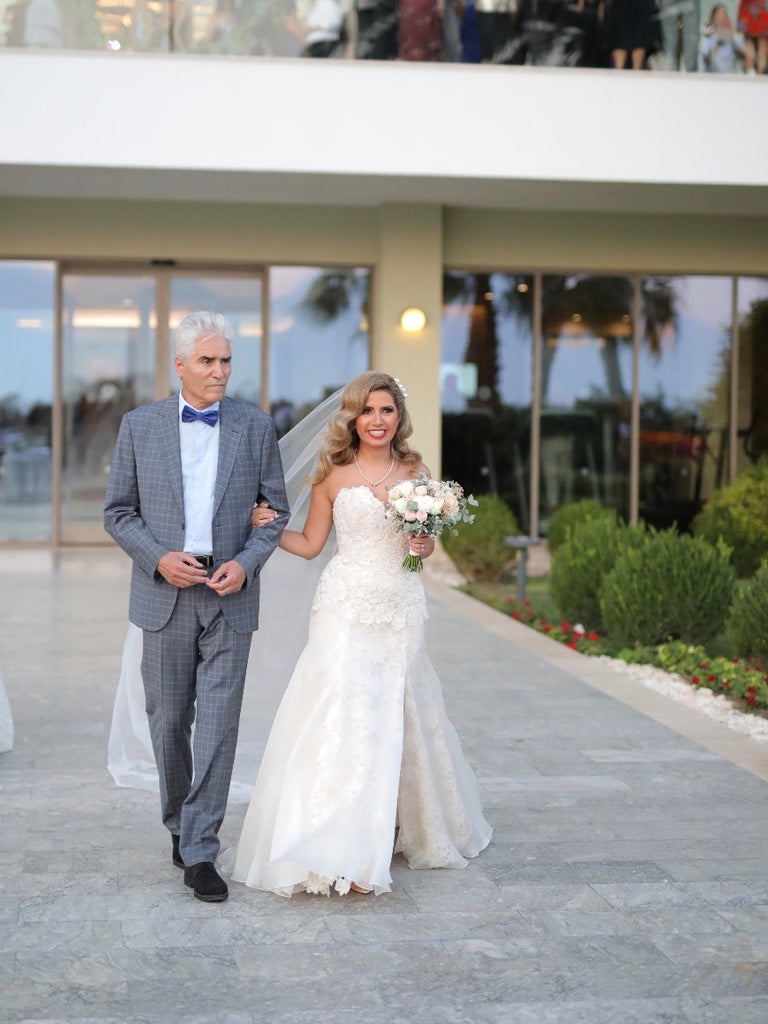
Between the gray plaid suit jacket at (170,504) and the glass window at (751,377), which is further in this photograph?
the glass window at (751,377)

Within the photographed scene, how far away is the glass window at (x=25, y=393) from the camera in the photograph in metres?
16.5

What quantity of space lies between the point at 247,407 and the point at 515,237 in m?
12.7

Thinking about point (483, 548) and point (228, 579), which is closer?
point (228, 579)

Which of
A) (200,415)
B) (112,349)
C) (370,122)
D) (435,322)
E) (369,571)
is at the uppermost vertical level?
(370,122)

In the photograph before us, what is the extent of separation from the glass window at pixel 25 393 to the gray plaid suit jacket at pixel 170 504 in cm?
1261

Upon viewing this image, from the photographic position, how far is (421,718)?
4770mm

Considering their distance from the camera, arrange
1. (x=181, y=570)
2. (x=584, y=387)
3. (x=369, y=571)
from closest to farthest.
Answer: (x=181, y=570)
(x=369, y=571)
(x=584, y=387)

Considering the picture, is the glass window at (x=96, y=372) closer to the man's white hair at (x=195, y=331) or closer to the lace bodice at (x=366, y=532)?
the lace bodice at (x=366, y=532)

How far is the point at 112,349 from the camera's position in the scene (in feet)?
55.0

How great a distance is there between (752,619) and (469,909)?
185 inches

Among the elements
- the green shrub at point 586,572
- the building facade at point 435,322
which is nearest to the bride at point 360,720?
the green shrub at point 586,572

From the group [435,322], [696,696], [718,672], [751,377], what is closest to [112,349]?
[435,322]

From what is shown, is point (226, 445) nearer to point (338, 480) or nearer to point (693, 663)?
point (338, 480)

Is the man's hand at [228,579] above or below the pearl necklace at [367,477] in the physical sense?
below
